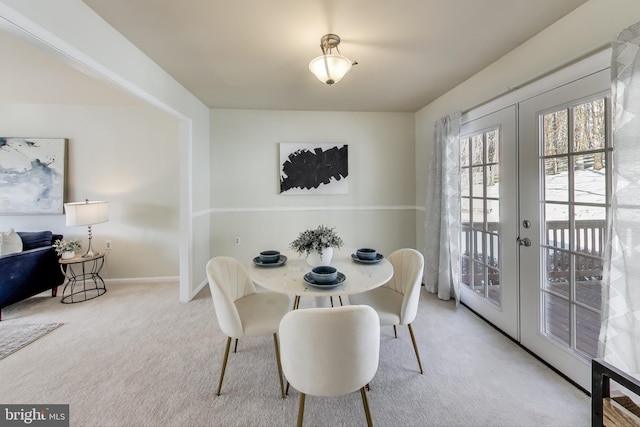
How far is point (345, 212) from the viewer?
3818 mm

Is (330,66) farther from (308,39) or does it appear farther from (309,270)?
(309,270)

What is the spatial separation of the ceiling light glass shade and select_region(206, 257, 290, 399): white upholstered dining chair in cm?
153

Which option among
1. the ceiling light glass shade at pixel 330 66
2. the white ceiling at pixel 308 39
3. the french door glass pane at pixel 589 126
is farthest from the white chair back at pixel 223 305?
the french door glass pane at pixel 589 126

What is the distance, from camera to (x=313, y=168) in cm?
371

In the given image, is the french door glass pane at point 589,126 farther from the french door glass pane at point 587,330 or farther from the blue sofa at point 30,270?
the blue sofa at point 30,270

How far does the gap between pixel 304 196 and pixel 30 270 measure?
10.6ft

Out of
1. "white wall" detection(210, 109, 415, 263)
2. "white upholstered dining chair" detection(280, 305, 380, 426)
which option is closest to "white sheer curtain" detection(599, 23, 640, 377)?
"white upholstered dining chair" detection(280, 305, 380, 426)

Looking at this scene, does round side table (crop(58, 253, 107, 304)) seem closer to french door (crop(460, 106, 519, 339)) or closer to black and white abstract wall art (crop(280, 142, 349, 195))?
black and white abstract wall art (crop(280, 142, 349, 195))

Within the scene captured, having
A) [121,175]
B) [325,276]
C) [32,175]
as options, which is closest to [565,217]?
[325,276]

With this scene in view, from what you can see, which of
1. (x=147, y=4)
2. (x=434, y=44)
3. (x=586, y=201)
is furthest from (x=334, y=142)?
(x=586, y=201)

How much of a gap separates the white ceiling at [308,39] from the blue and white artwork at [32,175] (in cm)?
113

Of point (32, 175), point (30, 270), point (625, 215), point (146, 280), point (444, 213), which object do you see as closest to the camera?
point (625, 215)

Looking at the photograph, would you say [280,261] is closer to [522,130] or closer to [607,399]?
[607,399]

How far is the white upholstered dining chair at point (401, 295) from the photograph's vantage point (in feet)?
5.78
